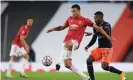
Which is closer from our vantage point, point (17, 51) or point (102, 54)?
point (102, 54)

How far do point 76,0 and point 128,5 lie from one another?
314 centimetres

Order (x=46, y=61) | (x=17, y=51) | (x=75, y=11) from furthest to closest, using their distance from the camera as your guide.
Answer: (x=17, y=51)
(x=46, y=61)
(x=75, y=11)

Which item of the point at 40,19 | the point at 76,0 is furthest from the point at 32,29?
the point at 76,0

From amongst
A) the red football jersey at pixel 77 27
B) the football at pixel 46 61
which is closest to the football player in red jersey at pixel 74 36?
the red football jersey at pixel 77 27

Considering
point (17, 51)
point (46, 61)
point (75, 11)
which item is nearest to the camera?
point (75, 11)

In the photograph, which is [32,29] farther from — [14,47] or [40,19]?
[14,47]

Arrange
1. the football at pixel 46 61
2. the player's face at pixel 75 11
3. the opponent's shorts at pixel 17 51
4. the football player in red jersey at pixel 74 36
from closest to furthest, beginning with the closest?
the football player in red jersey at pixel 74 36 < the player's face at pixel 75 11 < the football at pixel 46 61 < the opponent's shorts at pixel 17 51

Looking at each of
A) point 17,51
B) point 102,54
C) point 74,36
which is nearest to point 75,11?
point 74,36

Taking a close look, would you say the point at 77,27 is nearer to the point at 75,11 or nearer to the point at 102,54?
the point at 75,11

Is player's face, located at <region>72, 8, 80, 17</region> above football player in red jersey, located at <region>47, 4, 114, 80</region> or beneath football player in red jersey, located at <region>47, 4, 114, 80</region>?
above

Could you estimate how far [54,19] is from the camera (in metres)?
30.6

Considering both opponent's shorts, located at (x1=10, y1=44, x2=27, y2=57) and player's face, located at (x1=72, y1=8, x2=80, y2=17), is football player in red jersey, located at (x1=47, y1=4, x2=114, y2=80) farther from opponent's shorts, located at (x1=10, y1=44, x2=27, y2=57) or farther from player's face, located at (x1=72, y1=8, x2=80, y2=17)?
opponent's shorts, located at (x1=10, y1=44, x2=27, y2=57)

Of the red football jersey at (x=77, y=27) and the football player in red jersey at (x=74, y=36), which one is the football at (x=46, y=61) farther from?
the red football jersey at (x=77, y=27)

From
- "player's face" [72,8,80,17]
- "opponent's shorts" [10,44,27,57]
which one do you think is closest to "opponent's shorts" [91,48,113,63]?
"player's face" [72,8,80,17]
